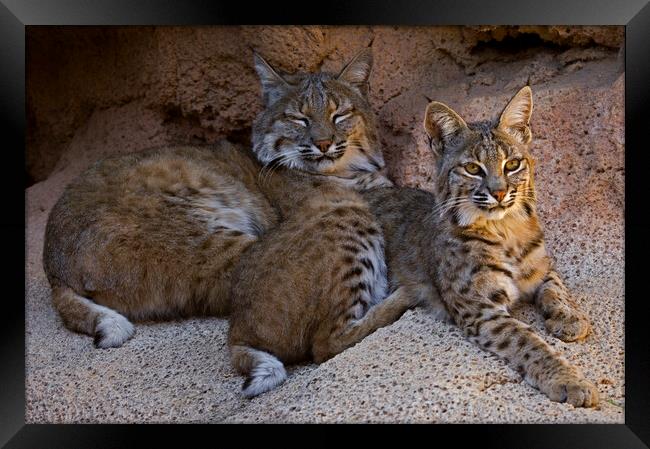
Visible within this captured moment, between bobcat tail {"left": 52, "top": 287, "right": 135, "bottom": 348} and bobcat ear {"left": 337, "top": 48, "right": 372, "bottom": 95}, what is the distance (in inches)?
88.6

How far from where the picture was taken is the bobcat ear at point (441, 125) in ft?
15.6

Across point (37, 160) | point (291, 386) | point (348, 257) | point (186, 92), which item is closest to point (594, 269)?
point (348, 257)

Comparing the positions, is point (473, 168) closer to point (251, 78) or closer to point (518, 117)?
point (518, 117)

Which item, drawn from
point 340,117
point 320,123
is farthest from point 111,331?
point 340,117

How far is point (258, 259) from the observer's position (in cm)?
476

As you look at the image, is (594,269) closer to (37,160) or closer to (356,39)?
(356,39)

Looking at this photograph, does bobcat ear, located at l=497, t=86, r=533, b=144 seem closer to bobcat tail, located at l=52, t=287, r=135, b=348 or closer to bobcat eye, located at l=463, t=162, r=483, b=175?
bobcat eye, located at l=463, t=162, r=483, b=175

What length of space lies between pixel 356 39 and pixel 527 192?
5.83 ft

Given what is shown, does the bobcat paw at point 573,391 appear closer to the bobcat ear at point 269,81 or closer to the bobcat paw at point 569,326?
the bobcat paw at point 569,326

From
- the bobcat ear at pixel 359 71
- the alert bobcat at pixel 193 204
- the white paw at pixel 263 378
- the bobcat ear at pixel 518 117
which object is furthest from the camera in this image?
the bobcat ear at pixel 359 71

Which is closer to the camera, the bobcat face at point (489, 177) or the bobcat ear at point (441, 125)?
the bobcat face at point (489, 177)

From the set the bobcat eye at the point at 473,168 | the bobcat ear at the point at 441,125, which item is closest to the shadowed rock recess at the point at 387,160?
the bobcat ear at the point at 441,125

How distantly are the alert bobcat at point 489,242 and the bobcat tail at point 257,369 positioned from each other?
3.12 ft

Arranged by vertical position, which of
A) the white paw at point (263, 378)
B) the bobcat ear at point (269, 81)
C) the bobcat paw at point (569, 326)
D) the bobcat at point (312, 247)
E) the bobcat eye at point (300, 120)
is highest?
the bobcat ear at point (269, 81)
